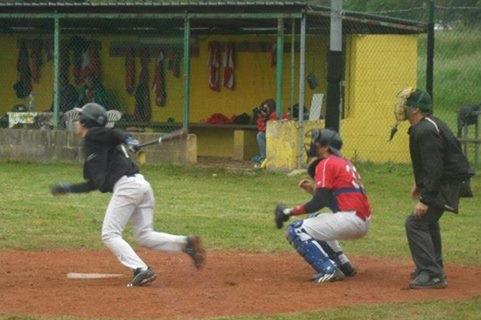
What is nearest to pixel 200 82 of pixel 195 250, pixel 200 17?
pixel 200 17

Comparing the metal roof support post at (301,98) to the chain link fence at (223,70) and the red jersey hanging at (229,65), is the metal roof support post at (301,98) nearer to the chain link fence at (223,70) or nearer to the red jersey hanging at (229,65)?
the chain link fence at (223,70)

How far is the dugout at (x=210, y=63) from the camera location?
23266 mm

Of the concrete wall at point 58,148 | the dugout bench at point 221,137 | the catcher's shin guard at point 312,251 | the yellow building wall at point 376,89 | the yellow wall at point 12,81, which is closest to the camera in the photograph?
the catcher's shin guard at point 312,251

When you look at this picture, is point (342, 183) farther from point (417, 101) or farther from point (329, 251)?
point (417, 101)

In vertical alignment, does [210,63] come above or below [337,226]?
above

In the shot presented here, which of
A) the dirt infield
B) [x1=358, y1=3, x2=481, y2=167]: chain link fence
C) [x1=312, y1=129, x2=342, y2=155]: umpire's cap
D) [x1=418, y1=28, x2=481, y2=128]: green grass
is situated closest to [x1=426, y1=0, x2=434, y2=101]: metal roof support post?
[x1=358, y1=3, x2=481, y2=167]: chain link fence

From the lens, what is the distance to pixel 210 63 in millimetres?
26969

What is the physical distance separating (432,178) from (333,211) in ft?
3.45

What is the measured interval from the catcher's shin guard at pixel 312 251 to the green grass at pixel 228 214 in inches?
52.9

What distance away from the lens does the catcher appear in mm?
11258

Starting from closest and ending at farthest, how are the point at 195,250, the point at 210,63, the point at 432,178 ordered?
the point at 432,178
the point at 195,250
the point at 210,63

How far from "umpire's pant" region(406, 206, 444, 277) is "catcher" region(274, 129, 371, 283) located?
1.52 ft

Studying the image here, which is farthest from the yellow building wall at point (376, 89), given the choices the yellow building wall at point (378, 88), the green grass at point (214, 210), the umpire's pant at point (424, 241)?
the umpire's pant at point (424, 241)

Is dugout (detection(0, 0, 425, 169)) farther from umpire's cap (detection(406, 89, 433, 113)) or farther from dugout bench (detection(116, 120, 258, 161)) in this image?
umpire's cap (detection(406, 89, 433, 113))
